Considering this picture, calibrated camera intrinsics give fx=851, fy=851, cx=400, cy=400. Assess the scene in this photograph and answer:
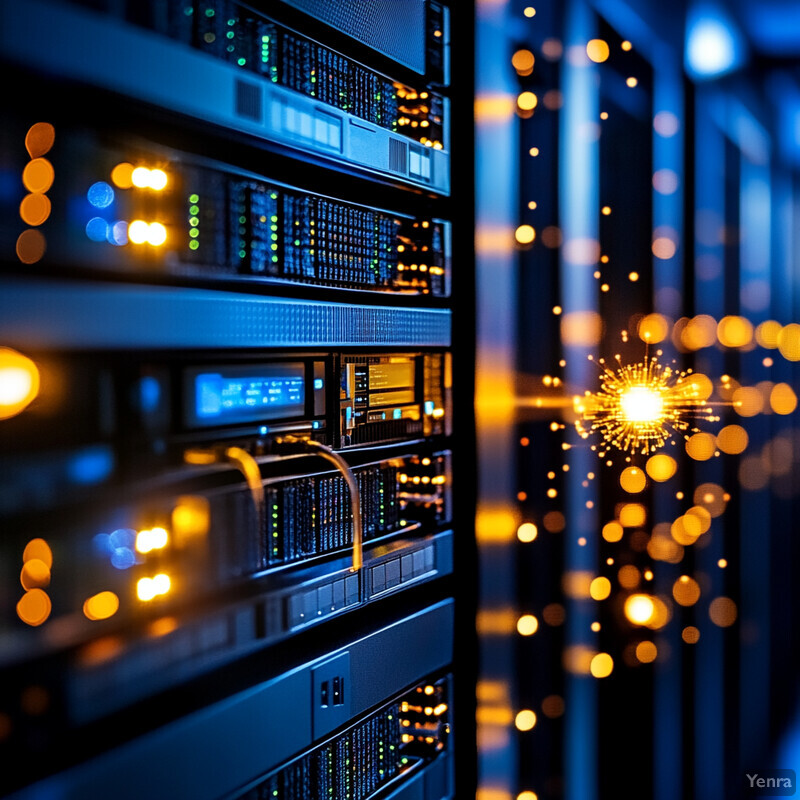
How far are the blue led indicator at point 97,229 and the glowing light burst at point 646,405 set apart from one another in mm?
986

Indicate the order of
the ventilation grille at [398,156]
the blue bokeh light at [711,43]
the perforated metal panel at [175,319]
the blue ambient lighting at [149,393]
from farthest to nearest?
the blue bokeh light at [711,43], the ventilation grille at [398,156], the blue ambient lighting at [149,393], the perforated metal panel at [175,319]

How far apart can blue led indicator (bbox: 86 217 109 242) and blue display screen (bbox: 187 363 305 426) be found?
0.59 feet

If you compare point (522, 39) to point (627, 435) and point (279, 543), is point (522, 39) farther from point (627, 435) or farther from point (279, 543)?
point (279, 543)

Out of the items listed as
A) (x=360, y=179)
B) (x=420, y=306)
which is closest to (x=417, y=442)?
(x=420, y=306)

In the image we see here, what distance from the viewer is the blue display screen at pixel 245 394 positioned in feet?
3.15

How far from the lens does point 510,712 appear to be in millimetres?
A: 1622

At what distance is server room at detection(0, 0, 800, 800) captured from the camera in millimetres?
820

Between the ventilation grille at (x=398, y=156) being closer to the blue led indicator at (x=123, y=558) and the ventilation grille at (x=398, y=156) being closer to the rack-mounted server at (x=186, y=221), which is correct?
the rack-mounted server at (x=186, y=221)

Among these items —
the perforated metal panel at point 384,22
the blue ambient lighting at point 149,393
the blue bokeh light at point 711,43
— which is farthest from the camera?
the blue bokeh light at point 711,43

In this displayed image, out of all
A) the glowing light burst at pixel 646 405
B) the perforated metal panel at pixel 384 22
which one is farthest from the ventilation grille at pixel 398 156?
the glowing light burst at pixel 646 405

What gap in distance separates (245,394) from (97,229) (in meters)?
0.28

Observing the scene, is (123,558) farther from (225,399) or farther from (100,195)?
(100,195)

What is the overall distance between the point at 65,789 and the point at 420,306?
2.90ft

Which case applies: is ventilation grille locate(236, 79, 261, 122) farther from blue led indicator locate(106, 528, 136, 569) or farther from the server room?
blue led indicator locate(106, 528, 136, 569)
